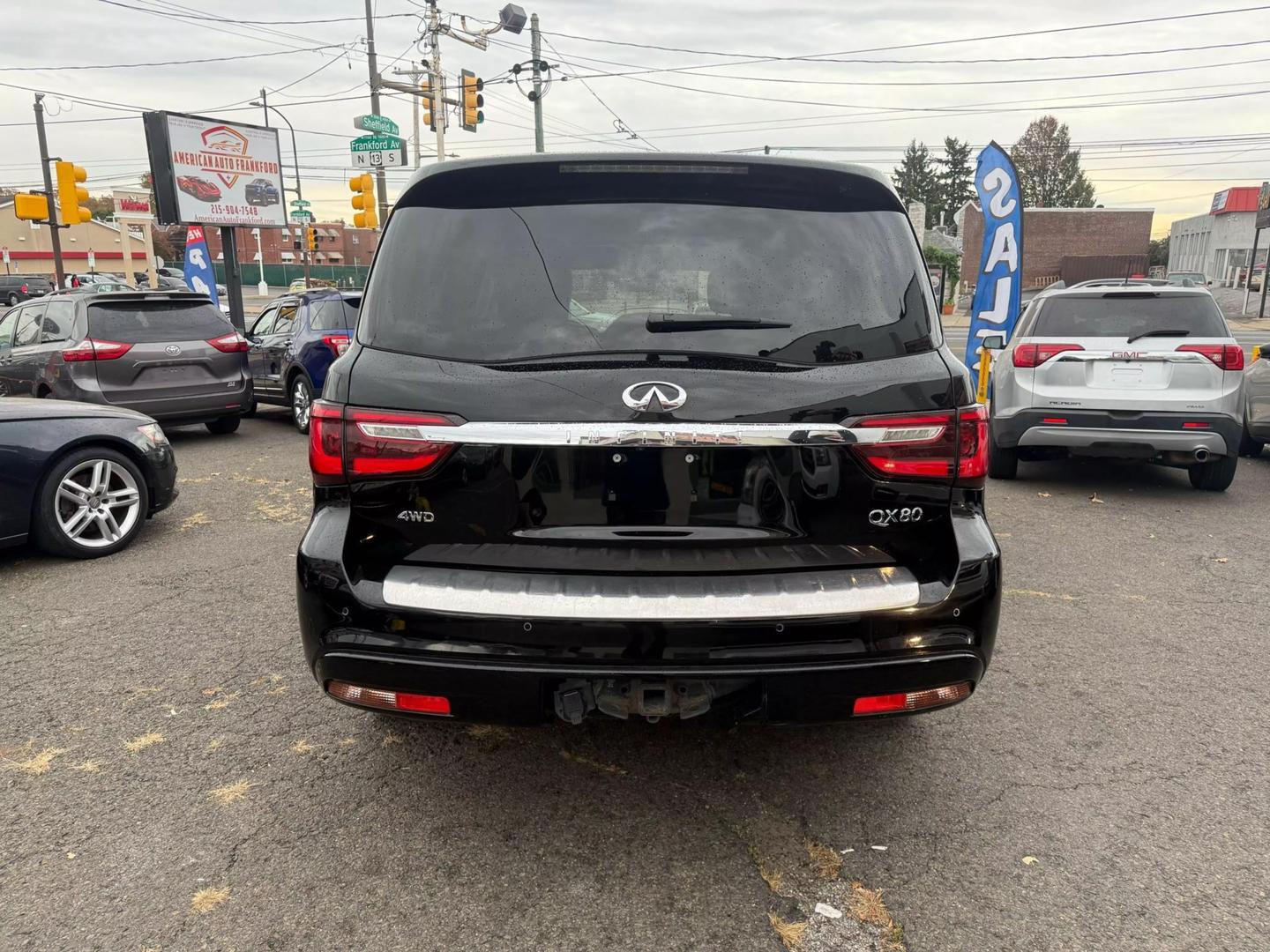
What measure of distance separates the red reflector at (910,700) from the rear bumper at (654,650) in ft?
0.08

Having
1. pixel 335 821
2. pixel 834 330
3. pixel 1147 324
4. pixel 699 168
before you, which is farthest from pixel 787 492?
pixel 1147 324

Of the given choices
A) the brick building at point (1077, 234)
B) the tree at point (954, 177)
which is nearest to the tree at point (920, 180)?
the tree at point (954, 177)

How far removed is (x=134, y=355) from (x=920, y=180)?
330 feet

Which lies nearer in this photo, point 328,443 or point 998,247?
point 328,443

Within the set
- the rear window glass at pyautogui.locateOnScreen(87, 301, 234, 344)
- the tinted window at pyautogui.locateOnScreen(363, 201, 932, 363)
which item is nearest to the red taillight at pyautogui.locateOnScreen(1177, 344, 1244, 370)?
the tinted window at pyautogui.locateOnScreen(363, 201, 932, 363)

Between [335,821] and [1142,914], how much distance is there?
232 cm

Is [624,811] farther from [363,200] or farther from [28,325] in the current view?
[363,200]

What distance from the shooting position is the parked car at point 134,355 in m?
9.24

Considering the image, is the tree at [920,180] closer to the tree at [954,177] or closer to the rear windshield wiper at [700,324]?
the tree at [954,177]

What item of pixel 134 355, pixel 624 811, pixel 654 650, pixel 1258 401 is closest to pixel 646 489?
pixel 654 650

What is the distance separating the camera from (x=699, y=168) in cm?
272

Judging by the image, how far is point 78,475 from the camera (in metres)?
5.77

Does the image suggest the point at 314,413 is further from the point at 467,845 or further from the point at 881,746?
the point at 881,746

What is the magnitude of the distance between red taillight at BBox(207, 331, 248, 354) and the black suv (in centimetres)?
829
